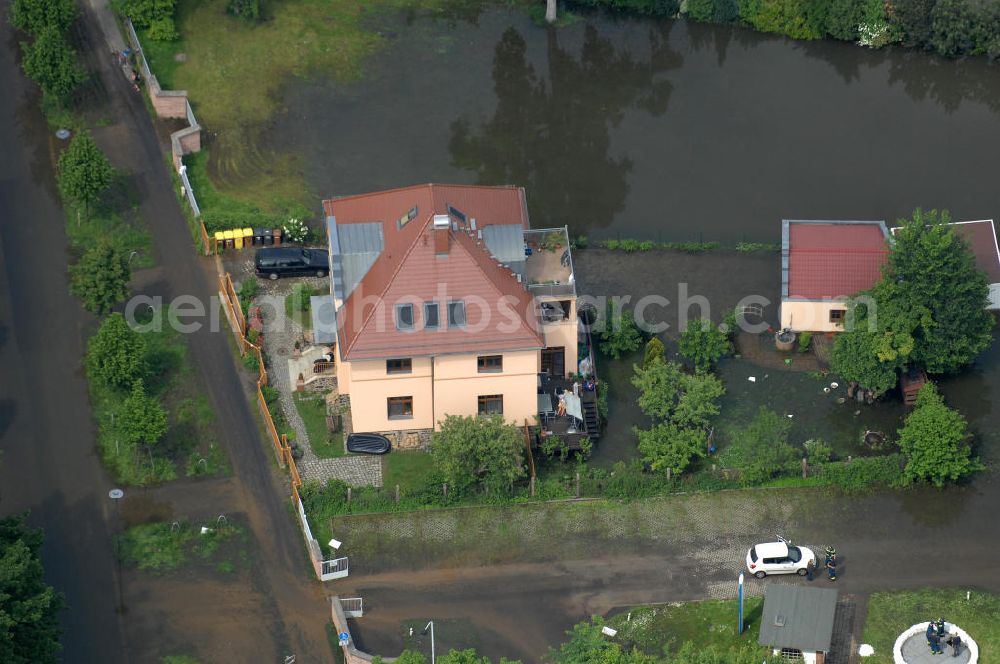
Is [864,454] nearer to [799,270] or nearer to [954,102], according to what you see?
[799,270]

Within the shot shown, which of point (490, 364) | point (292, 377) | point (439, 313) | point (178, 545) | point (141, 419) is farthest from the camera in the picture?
point (292, 377)

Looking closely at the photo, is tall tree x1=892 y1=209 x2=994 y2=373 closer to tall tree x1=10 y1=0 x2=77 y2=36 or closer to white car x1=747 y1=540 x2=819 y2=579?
white car x1=747 y1=540 x2=819 y2=579

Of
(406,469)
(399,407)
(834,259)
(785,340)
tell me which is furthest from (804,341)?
(406,469)

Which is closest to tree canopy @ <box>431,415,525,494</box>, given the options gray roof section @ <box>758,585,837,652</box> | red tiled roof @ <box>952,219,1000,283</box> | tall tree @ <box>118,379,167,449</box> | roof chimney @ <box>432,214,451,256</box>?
roof chimney @ <box>432,214,451,256</box>

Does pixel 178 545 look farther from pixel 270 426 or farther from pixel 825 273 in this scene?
pixel 825 273

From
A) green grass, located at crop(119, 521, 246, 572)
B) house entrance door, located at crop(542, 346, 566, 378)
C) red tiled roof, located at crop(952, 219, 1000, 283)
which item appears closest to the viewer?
green grass, located at crop(119, 521, 246, 572)

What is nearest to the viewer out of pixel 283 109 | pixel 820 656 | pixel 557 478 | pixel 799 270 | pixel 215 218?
pixel 820 656

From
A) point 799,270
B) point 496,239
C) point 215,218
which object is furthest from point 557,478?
point 215,218
